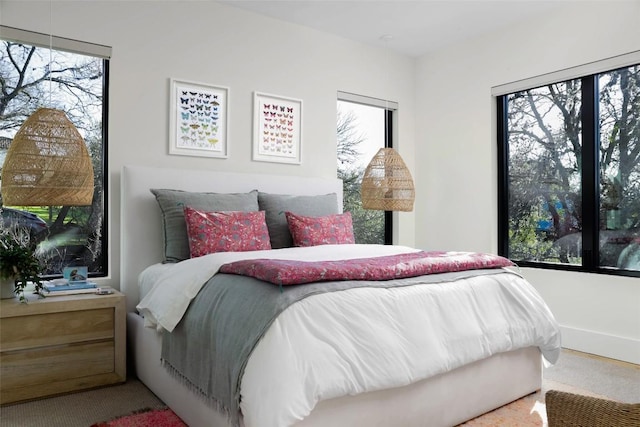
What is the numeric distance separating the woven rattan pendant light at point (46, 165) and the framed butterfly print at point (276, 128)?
5.15ft

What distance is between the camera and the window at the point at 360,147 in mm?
4602

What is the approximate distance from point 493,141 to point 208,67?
8.67 feet

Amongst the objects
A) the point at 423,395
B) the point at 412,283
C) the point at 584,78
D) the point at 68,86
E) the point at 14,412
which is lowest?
the point at 14,412

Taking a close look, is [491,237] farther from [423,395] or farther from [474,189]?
[423,395]

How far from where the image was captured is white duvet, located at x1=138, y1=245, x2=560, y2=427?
158cm

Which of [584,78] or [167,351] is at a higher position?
[584,78]

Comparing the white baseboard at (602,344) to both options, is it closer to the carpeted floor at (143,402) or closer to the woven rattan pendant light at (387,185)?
the carpeted floor at (143,402)

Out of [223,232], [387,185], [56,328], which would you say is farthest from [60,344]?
[387,185]

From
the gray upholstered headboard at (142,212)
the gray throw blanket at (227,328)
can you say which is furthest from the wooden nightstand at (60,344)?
the gray throw blanket at (227,328)

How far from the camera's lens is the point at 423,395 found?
202 centimetres

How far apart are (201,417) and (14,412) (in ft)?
3.60

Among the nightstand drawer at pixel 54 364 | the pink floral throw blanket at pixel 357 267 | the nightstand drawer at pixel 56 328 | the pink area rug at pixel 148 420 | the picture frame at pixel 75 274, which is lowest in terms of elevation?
the pink area rug at pixel 148 420

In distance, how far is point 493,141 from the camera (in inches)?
169

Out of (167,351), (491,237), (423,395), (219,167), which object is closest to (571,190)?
(491,237)
